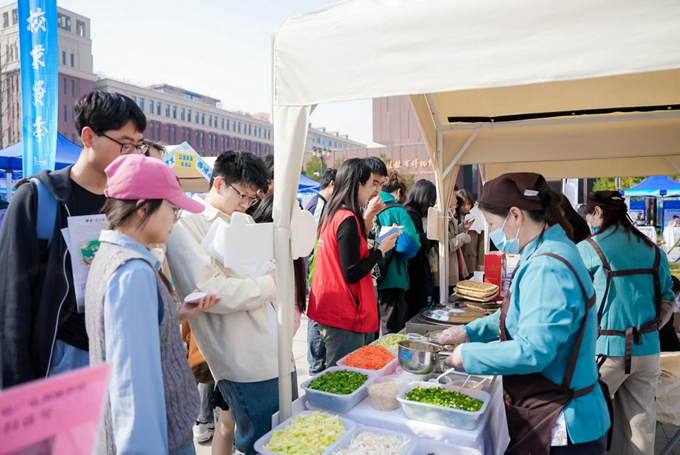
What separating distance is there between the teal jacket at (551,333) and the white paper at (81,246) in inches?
57.1

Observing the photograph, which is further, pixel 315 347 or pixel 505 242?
A: pixel 315 347

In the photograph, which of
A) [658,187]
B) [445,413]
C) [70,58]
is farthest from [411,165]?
[445,413]

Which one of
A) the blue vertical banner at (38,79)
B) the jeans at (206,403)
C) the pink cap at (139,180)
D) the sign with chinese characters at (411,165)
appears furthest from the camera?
the sign with chinese characters at (411,165)

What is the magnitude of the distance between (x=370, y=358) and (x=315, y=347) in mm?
1613

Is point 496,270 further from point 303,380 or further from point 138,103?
point 138,103

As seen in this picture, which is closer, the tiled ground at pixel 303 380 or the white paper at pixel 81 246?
the white paper at pixel 81 246

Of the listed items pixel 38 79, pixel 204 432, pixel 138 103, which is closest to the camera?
pixel 204 432

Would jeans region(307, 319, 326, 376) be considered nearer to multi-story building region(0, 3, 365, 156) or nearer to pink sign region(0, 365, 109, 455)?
pink sign region(0, 365, 109, 455)

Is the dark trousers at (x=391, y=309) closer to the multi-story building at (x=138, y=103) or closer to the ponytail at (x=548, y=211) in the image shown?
the ponytail at (x=548, y=211)

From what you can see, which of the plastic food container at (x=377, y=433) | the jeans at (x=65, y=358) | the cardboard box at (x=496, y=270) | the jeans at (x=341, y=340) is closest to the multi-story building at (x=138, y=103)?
the cardboard box at (x=496, y=270)

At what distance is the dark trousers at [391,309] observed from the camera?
375 centimetres

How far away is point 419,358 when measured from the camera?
6.96ft

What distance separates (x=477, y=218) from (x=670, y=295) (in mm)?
3456

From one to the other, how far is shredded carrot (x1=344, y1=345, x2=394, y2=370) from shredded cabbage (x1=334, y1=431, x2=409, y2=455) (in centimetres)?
60
